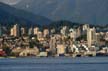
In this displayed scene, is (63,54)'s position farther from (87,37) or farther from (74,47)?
(87,37)

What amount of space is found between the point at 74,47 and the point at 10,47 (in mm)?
15832

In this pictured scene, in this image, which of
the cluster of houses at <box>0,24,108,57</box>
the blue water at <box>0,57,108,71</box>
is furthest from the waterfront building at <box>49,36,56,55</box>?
the blue water at <box>0,57,108,71</box>

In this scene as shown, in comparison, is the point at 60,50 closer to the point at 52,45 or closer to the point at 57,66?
the point at 52,45

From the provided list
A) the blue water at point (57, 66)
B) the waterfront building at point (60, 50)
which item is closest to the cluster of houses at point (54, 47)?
the waterfront building at point (60, 50)

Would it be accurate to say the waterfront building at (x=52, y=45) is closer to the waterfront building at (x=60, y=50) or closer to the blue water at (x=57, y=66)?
the waterfront building at (x=60, y=50)

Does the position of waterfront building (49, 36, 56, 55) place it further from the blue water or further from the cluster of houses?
the blue water

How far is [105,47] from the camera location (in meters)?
193

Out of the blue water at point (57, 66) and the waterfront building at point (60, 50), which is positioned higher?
the waterfront building at point (60, 50)

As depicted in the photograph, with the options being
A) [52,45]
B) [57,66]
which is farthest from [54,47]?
[57,66]

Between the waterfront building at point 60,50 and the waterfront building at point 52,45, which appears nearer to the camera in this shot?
the waterfront building at point 60,50

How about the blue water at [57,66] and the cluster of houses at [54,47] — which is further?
the cluster of houses at [54,47]

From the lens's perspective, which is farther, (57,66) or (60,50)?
(60,50)

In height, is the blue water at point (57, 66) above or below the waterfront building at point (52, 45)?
below

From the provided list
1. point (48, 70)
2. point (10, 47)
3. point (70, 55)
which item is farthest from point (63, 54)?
point (48, 70)
